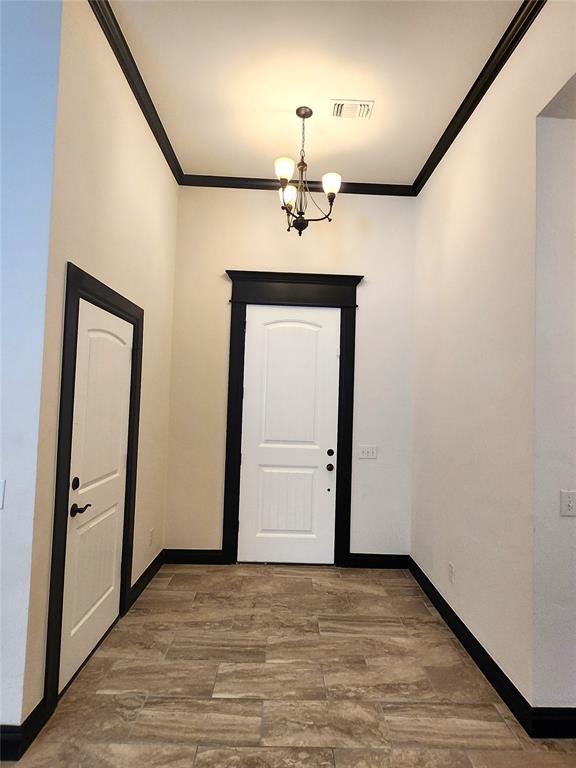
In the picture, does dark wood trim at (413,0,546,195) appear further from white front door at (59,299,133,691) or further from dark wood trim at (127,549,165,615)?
dark wood trim at (127,549,165,615)

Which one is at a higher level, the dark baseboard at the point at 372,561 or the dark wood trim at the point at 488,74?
the dark wood trim at the point at 488,74

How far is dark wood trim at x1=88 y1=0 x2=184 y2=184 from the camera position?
214 centimetres

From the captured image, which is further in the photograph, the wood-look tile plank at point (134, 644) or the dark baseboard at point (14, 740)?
the wood-look tile plank at point (134, 644)

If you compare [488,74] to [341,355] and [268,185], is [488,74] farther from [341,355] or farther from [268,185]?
[341,355]

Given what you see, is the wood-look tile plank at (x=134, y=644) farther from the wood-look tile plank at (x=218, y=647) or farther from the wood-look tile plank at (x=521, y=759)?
the wood-look tile plank at (x=521, y=759)

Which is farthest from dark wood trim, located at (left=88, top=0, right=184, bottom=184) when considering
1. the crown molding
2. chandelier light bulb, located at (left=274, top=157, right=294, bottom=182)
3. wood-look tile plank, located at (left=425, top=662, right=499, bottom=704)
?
wood-look tile plank, located at (left=425, top=662, right=499, bottom=704)

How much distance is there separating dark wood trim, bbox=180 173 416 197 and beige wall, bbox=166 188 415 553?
2.3 inches

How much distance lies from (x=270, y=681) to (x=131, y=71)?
3.40 m

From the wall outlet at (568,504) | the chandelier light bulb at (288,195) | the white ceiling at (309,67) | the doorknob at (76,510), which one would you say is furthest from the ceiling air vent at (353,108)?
the doorknob at (76,510)

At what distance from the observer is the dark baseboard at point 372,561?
3693 mm

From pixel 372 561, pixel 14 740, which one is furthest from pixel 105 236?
pixel 372 561

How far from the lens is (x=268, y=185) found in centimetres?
381

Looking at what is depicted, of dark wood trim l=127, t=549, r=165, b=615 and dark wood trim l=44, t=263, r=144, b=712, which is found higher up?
dark wood trim l=44, t=263, r=144, b=712

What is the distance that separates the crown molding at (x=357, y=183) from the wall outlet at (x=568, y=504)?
7.11 feet
